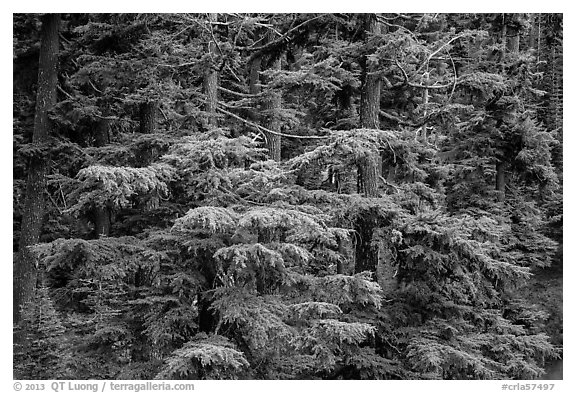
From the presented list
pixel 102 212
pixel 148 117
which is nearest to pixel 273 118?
pixel 148 117

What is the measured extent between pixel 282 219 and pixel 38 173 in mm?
7123

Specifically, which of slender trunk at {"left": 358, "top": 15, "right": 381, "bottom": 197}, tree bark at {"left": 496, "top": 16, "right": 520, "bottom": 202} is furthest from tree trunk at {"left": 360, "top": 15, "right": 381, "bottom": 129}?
tree bark at {"left": 496, "top": 16, "right": 520, "bottom": 202}

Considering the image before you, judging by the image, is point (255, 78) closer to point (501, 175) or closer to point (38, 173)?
point (38, 173)

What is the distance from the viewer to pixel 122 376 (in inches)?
273

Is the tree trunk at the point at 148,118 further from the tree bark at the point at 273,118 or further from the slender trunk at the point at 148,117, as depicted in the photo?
the tree bark at the point at 273,118

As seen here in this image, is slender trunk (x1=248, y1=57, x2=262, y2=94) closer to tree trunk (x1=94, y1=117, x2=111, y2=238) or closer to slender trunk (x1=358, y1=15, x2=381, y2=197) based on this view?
tree trunk (x1=94, y1=117, x2=111, y2=238)

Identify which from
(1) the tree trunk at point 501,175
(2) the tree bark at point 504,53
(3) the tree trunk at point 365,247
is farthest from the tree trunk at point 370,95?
(1) the tree trunk at point 501,175

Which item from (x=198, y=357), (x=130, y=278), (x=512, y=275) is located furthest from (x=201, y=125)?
(x=512, y=275)

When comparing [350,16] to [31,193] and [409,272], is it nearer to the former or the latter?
[409,272]

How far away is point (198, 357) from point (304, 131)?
28.4ft

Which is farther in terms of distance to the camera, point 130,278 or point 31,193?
point 31,193

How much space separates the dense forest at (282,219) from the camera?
664 cm

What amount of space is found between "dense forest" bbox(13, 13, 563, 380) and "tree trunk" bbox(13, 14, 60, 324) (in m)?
0.04

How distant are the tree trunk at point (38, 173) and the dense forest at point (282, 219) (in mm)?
40
